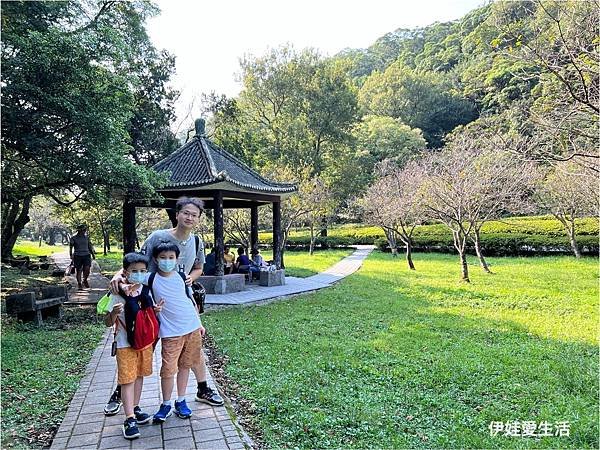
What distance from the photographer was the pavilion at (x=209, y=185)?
375 inches

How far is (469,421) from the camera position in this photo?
3176 millimetres

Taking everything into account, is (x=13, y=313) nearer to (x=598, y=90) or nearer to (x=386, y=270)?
(x=598, y=90)

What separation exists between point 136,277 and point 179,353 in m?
0.65

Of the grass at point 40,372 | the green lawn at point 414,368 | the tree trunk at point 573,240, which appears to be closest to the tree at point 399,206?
the green lawn at point 414,368

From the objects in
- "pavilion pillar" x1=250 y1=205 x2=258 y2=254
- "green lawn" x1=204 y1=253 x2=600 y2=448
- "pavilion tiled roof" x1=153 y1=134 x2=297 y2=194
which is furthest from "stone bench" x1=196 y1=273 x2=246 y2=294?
"pavilion pillar" x1=250 y1=205 x2=258 y2=254

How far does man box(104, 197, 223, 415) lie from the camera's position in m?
3.00

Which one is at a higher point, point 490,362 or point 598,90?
point 598,90

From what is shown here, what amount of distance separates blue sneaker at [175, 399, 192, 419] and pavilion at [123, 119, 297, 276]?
20.1 feet

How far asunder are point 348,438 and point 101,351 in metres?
3.31

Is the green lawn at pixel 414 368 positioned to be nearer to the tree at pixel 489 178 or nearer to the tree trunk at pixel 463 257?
the tree trunk at pixel 463 257

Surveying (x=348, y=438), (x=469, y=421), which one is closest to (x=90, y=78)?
(x=348, y=438)

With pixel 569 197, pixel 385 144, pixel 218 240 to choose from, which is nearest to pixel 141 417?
pixel 218 240

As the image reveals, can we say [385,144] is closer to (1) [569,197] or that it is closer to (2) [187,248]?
(1) [569,197]

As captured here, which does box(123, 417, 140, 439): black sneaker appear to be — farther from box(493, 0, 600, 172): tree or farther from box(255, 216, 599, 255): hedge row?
box(255, 216, 599, 255): hedge row
